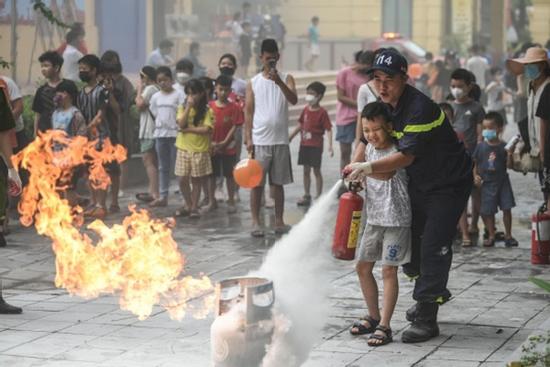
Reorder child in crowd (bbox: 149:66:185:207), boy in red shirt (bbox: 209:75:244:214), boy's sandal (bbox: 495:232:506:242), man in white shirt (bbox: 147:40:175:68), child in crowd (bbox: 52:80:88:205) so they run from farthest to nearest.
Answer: man in white shirt (bbox: 147:40:175:68)
child in crowd (bbox: 149:66:185:207)
boy in red shirt (bbox: 209:75:244:214)
child in crowd (bbox: 52:80:88:205)
boy's sandal (bbox: 495:232:506:242)

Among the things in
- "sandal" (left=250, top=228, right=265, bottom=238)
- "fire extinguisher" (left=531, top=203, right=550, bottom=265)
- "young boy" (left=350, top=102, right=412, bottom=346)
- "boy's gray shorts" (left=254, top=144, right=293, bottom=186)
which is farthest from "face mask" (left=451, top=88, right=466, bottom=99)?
"young boy" (left=350, top=102, right=412, bottom=346)

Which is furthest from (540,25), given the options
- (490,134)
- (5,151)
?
(5,151)

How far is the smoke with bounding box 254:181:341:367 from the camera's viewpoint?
6.54 m

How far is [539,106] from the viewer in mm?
10383

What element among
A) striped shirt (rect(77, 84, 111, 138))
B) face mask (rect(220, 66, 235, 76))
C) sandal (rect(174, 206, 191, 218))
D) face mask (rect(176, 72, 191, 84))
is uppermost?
face mask (rect(220, 66, 235, 76))

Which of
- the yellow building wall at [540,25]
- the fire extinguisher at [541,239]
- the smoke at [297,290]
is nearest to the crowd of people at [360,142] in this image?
the fire extinguisher at [541,239]

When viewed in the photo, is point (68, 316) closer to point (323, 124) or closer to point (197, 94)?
point (197, 94)

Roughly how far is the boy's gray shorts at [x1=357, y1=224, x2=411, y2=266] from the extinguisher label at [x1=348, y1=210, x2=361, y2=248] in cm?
21

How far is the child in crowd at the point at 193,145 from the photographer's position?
13.6 meters

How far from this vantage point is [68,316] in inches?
337

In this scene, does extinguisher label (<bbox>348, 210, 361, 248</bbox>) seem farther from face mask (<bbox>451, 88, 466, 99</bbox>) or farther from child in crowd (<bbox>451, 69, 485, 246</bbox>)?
face mask (<bbox>451, 88, 466, 99</bbox>)

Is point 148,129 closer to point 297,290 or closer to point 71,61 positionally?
point 71,61

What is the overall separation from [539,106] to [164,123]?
5.51 meters

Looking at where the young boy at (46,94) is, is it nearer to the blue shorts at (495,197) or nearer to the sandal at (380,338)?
the blue shorts at (495,197)
